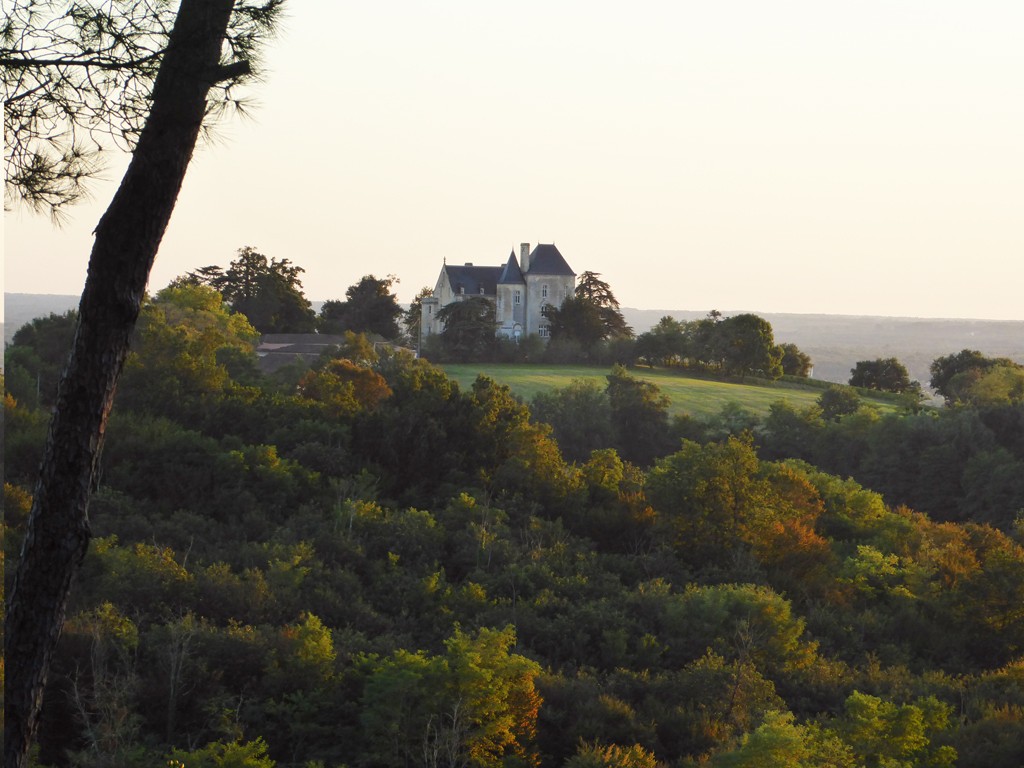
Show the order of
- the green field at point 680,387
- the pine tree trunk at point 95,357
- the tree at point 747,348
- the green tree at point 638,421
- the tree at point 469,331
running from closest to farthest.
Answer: the pine tree trunk at point 95,357 → the green tree at point 638,421 → the green field at point 680,387 → the tree at point 747,348 → the tree at point 469,331

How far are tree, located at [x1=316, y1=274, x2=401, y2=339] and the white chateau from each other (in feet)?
17.1

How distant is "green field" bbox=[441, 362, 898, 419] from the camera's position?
50375mm

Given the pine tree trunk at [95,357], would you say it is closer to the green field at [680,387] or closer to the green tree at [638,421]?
the green tree at [638,421]

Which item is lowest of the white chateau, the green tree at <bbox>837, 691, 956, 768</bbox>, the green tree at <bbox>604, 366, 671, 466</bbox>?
the green tree at <bbox>837, 691, 956, 768</bbox>

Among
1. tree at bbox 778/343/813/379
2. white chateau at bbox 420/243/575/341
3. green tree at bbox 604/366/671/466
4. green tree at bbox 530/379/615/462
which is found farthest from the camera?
white chateau at bbox 420/243/575/341

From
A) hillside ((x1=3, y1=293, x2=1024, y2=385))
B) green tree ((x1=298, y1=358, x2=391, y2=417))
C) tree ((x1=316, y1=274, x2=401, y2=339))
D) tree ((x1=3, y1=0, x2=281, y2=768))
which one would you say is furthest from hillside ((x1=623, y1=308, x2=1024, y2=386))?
tree ((x1=3, y1=0, x2=281, y2=768))

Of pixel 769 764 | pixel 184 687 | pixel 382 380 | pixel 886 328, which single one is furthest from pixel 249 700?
pixel 886 328

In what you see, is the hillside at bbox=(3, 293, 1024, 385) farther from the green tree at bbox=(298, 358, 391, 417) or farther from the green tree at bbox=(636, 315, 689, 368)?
the green tree at bbox=(298, 358, 391, 417)

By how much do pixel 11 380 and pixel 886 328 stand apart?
5268 inches

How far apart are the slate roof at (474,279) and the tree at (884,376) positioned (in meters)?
24.2

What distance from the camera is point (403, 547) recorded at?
23953 millimetres

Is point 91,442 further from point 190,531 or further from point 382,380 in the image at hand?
point 382,380

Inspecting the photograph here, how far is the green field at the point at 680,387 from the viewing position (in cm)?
5038

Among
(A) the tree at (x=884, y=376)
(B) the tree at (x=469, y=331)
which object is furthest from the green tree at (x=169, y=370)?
(A) the tree at (x=884, y=376)
